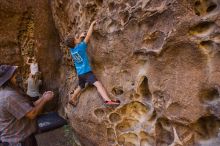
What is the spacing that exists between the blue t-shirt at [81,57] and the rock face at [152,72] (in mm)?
140

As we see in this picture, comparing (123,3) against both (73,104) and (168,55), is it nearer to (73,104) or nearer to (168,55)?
(168,55)

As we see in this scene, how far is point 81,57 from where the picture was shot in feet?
11.1

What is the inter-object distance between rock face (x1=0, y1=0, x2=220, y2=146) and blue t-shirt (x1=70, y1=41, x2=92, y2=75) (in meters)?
0.14

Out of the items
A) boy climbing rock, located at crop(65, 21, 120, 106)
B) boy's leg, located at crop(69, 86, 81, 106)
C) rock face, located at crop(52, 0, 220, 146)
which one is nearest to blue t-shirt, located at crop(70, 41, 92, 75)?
boy climbing rock, located at crop(65, 21, 120, 106)

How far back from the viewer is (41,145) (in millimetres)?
4273

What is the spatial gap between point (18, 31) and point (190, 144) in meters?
3.04

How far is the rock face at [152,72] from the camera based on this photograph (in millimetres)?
2588

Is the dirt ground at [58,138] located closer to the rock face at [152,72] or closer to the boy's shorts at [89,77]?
the rock face at [152,72]

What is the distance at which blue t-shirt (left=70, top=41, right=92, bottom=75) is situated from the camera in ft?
10.9

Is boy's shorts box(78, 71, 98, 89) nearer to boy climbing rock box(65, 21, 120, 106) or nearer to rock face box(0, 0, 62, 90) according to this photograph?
boy climbing rock box(65, 21, 120, 106)

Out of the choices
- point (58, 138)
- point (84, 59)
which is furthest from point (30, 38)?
point (84, 59)

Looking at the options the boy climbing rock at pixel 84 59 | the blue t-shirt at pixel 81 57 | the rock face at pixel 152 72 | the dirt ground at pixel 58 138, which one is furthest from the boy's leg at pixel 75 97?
the dirt ground at pixel 58 138

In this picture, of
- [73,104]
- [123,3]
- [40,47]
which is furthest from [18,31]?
[123,3]

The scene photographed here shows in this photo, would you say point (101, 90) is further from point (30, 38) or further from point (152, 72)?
point (30, 38)
